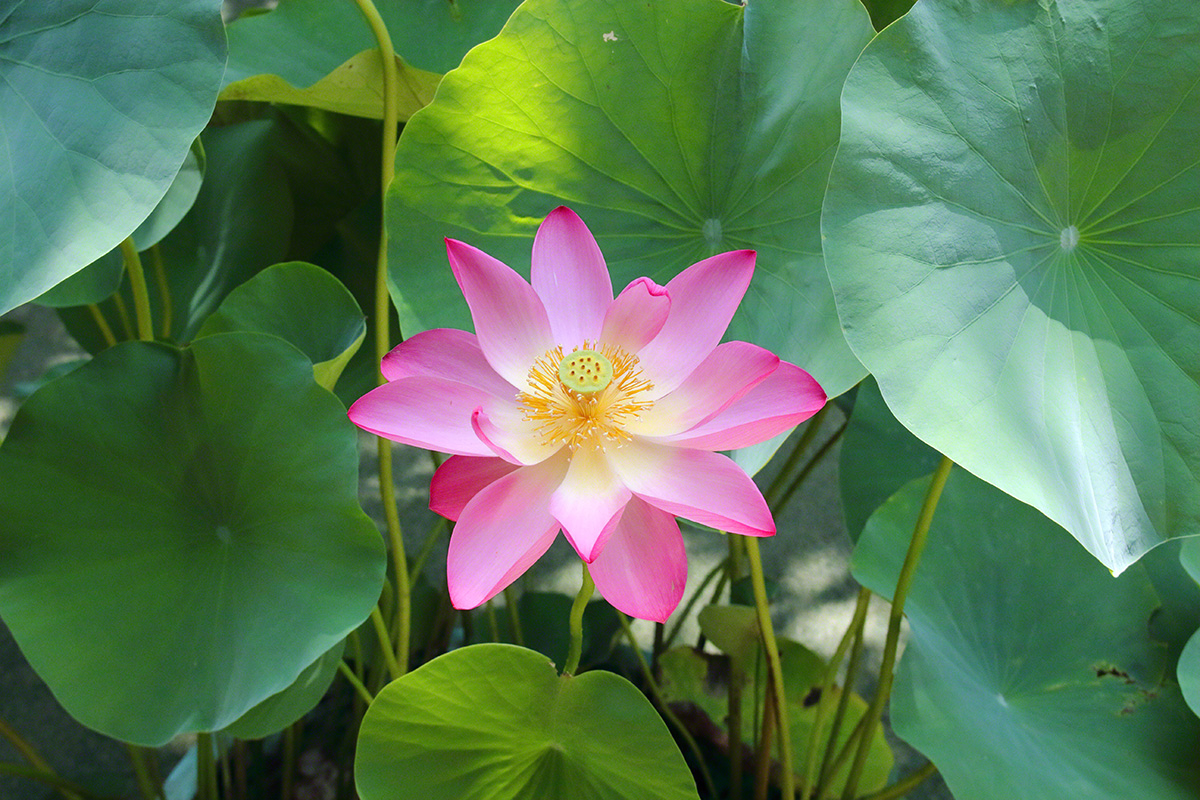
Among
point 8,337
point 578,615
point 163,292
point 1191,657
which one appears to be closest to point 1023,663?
point 1191,657

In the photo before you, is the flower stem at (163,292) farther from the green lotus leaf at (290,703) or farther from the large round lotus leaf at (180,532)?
the green lotus leaf at (290,703)

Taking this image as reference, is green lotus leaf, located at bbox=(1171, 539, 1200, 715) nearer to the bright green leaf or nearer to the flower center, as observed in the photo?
the bright green leaf

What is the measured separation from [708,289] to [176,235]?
1.98 ft

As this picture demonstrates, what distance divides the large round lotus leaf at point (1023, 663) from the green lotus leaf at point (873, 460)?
0.28 feet

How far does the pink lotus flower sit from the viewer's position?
0.39 metres

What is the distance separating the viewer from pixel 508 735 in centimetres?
49

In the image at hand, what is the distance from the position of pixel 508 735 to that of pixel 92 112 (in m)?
0.42

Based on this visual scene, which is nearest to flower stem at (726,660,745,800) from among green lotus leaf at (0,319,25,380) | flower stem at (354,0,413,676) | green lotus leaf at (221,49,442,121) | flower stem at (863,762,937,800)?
flower stem at (863,762,937,800)

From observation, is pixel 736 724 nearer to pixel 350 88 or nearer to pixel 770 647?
pixel 770 647

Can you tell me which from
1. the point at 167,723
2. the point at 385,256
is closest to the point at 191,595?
the point at 167,723

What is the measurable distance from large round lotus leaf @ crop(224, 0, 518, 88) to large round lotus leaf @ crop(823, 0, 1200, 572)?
1.39 ft

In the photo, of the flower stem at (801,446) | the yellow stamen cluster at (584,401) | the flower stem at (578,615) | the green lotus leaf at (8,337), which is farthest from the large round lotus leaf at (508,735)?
the green lotus leaf at (8,337)

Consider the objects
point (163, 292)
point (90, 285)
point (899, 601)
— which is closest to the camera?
point (899, 601)

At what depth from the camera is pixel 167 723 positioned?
51 centimetres
